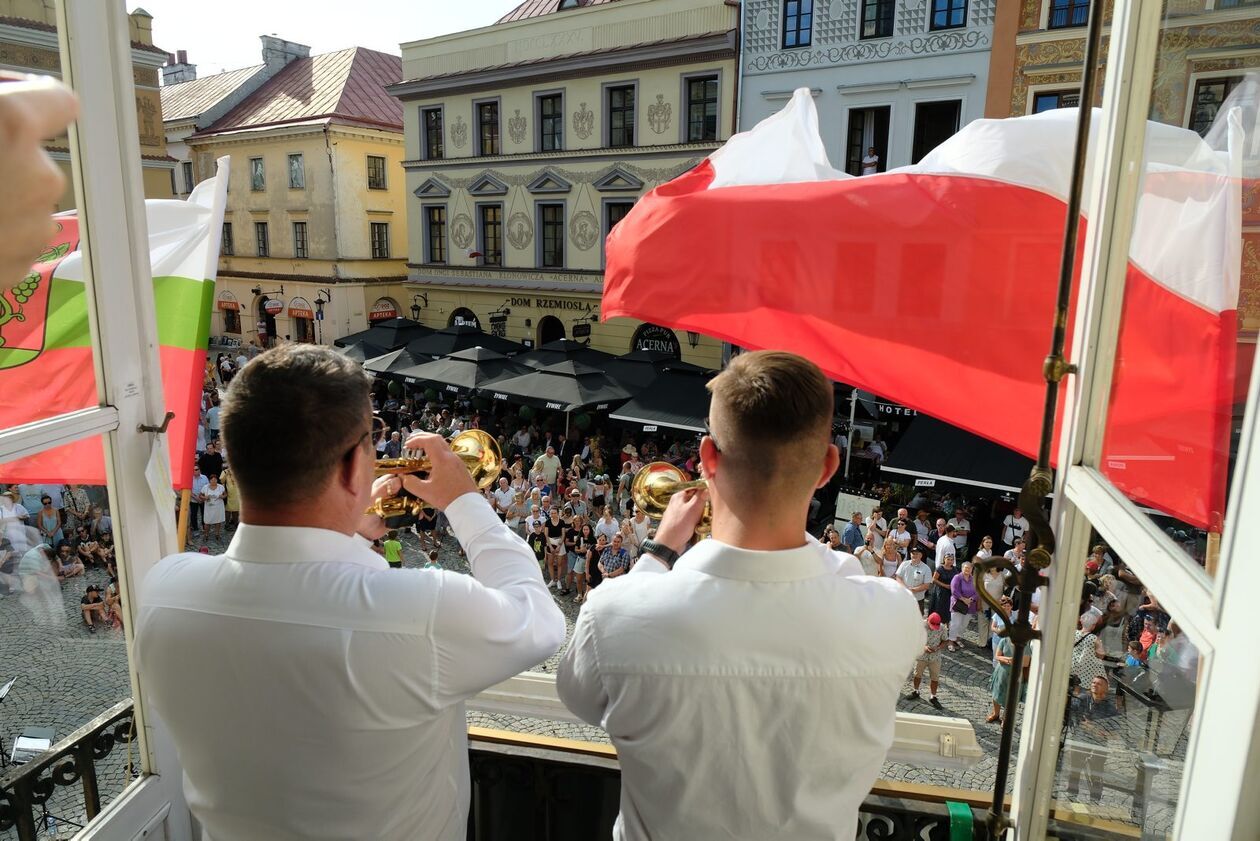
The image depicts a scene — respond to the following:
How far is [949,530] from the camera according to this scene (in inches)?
372

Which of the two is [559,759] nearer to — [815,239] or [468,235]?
[815,239]

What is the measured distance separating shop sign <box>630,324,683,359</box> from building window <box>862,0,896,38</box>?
7.69m

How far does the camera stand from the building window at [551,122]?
21406mm

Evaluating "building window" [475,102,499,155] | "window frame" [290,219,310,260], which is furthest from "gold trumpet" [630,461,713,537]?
"window frame" [290,219,310,260]

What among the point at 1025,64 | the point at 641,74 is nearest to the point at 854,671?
the point at 1025,64

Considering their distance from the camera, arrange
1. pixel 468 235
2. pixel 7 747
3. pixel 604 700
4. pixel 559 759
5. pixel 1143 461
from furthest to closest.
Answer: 1. pixel 468 235
2. pixel 559 759
3. pixel 7 747
4. pixel 604 700
5. pixel 1143 461

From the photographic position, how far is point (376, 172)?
94.3 feet

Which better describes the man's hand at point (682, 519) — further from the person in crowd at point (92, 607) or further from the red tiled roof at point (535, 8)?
the red tiled roof at point (535, 8)

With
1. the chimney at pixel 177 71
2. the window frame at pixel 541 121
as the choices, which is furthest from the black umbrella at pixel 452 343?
the chimney at pixel 177 71

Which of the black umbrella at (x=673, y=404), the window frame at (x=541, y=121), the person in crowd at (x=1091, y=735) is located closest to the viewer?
the person in crowd at (x=1091, y=735)

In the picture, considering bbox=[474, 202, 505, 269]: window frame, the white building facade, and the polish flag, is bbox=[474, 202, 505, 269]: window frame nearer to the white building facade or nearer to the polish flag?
the white building facade

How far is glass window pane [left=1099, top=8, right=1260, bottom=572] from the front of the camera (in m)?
1.29

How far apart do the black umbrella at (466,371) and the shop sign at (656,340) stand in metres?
4.76

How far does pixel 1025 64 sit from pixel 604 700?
16.5 metres
